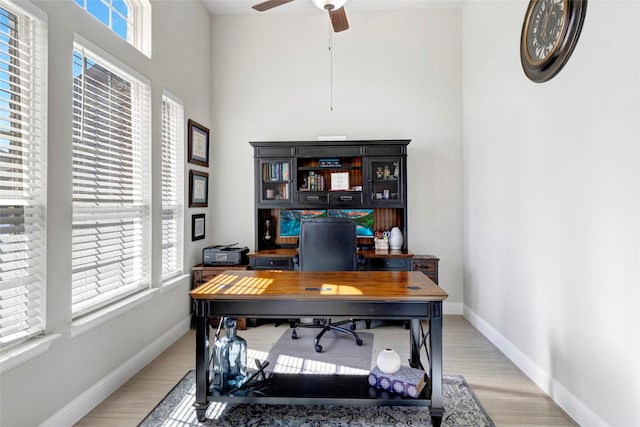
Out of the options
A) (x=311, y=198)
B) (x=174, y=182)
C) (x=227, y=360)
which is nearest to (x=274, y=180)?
(x=311, y=198)

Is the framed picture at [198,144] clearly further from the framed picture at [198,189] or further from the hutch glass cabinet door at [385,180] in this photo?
the hutch glass cabinet door at [385,180]

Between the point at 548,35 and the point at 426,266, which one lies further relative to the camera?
the point at 426,266

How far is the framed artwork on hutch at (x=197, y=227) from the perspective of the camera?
3.68 meters

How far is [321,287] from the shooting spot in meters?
2.00

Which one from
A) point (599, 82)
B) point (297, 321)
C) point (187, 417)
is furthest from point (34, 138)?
point (599, 82)

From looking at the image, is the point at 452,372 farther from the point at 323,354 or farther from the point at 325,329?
the point at 325,329

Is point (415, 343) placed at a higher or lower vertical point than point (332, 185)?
lower

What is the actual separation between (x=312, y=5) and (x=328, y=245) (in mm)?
2971

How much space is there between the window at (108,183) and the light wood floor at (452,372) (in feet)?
2.15

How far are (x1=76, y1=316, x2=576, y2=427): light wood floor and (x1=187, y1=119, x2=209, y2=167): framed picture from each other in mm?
1889

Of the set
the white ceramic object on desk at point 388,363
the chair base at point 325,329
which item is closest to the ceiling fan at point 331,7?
the white ceramic object on desk at point 388,363

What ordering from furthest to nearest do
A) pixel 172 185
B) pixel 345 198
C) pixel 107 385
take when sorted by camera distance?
pixel 345 198 → pixel 172 185 → pixel 107 385

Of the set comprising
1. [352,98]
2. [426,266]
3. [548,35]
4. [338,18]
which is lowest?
[426,266]

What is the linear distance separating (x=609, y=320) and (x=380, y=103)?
317 centimetres
